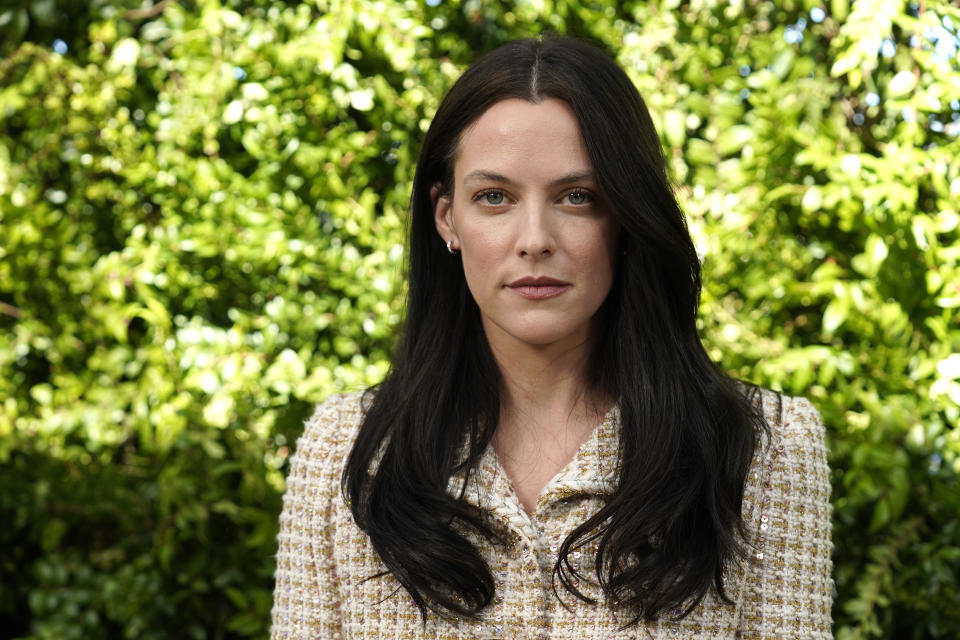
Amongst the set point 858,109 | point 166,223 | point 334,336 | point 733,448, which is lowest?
point 733,448

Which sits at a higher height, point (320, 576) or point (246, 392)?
point (246, 392)

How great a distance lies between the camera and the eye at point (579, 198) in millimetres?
1547

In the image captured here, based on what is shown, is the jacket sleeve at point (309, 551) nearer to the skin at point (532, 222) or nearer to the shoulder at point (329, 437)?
the shoulder at point (329, 437)

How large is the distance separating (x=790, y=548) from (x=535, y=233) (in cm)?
63

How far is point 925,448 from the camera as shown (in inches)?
82.7

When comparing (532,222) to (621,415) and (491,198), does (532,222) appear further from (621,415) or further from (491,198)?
→ (621,415)

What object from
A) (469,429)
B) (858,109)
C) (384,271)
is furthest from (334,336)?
(858,109)

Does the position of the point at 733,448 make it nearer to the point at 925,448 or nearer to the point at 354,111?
the point at 925,448

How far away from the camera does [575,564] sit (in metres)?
1.60

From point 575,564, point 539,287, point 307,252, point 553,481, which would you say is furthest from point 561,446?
point 307,252

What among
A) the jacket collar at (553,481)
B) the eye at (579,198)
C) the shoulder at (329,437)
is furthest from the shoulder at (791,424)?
the shoulder at (329,437)

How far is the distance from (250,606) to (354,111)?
4.15 feet

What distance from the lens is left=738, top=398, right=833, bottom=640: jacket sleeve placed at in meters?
1.59

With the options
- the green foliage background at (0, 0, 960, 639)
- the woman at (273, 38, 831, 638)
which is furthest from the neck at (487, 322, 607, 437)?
the green foliage background at (0, 0, 960, 639)
